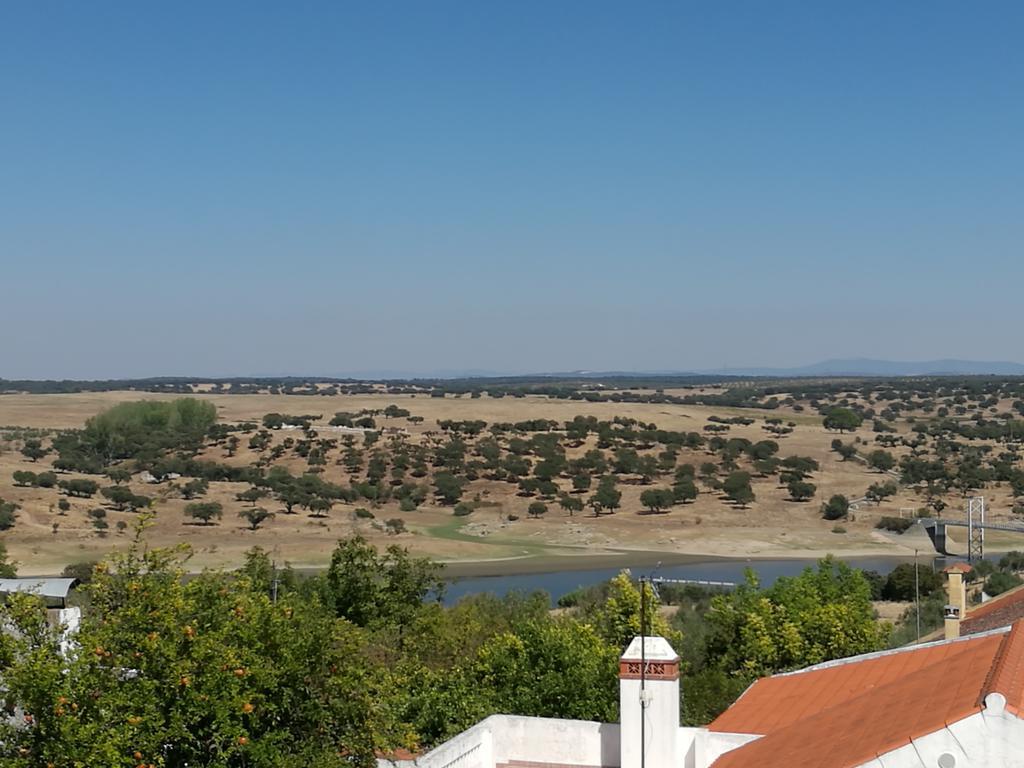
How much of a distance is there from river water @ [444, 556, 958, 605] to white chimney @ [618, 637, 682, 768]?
40.7m

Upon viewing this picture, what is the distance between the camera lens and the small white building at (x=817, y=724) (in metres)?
10.4

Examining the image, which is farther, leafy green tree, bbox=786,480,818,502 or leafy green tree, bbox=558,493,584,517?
leafy green tree, bbox=786,480,818,502

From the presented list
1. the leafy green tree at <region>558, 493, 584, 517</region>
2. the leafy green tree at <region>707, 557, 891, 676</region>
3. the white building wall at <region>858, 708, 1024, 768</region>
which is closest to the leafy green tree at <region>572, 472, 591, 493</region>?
the leafy green tree at <region>558, 493, 584, 517</region>

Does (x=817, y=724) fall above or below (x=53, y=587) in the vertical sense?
above

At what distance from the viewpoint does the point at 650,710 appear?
14.5 m

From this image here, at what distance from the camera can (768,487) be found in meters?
87.2

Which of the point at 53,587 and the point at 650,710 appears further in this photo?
the point at 53,587

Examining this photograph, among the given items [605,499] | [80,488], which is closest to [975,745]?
[605,499]

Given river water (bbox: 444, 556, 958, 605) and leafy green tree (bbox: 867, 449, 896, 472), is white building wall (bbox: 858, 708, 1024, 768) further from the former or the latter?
leafy green tree (bbox: 867, 449, 896, 472)

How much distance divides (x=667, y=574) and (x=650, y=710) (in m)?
48.8

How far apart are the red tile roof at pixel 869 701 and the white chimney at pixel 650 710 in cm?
68

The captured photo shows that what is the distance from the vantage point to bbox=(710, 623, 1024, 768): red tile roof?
36.5 ft

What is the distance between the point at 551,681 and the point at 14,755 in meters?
11.4

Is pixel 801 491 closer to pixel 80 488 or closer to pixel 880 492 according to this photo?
pixel 880 492
